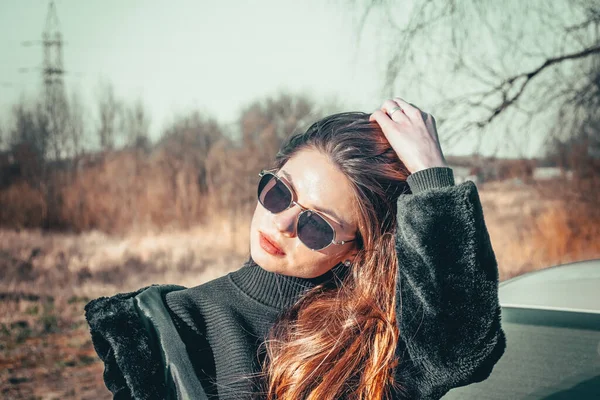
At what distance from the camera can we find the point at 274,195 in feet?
5.05

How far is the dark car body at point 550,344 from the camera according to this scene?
174 centimetres

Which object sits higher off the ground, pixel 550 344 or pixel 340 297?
pixel 340 297

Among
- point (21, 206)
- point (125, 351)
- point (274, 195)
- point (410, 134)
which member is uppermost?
point (410, 134)

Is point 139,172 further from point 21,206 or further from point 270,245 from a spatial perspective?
point 270,245

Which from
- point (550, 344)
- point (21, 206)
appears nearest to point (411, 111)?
point (550, 344)

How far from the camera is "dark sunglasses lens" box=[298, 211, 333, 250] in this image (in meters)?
1.50

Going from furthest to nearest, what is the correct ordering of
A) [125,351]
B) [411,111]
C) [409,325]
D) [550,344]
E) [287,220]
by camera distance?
[550,344], [411,111], [287,220], [409,325], [125,351]

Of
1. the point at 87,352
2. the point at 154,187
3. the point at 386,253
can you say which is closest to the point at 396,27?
the point at 87,352

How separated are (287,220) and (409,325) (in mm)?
383

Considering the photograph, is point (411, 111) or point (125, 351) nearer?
point (125, 351)

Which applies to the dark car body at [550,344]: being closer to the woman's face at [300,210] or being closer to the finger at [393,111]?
the woman's face at [300,210]

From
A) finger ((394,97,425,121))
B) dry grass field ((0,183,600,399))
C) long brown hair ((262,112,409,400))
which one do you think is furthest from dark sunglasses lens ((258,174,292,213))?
dry grass field ((0,183,600,399))

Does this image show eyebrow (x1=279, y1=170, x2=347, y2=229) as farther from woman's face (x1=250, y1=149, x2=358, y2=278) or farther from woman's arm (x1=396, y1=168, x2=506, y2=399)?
woman's arm (x1=396, y1=168, x2=506, y2=399)

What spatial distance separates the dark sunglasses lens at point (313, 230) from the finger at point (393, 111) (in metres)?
0.34
